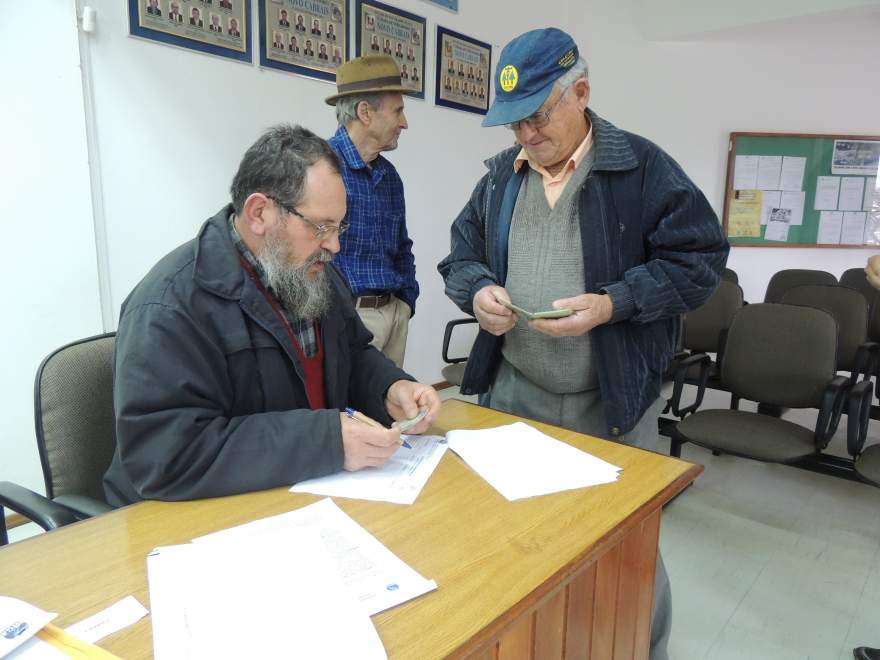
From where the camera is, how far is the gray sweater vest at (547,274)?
1622 mm

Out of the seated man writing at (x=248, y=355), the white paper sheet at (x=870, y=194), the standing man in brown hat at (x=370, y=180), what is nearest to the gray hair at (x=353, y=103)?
the standing man in brown hat at (x=370, y=180)

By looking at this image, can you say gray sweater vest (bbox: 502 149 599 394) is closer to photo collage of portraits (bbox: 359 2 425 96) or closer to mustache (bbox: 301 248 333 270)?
mustache (bbox: 301 248 333 270)

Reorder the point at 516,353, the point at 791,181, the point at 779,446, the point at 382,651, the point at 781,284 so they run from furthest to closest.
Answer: the point at 791,181 < the point at 781,284 < the point at 779,446 < the point at 516,353 < the point at 382,651

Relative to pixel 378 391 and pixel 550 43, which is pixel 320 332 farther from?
pixel 550 43

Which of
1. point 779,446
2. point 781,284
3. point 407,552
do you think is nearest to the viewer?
point 407,552

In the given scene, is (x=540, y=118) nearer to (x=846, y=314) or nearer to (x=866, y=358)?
(x=866, y=358)

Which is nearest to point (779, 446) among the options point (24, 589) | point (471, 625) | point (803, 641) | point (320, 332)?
point (803, 641)

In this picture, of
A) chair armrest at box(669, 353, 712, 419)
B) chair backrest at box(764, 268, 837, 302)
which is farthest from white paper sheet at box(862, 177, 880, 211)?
chair armrest at box(669, 353, 712, 419)

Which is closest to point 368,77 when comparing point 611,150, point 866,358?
point 611,150

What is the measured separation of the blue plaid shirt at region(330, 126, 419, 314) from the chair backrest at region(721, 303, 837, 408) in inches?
64.7

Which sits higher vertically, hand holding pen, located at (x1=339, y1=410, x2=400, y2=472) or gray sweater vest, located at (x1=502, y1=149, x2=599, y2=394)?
gray sweater vest, located at (x1=502, y1=149, x2=599, y2=394)

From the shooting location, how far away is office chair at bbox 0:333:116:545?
1.32 meters

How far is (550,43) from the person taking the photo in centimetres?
149

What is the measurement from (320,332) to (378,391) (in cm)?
22
